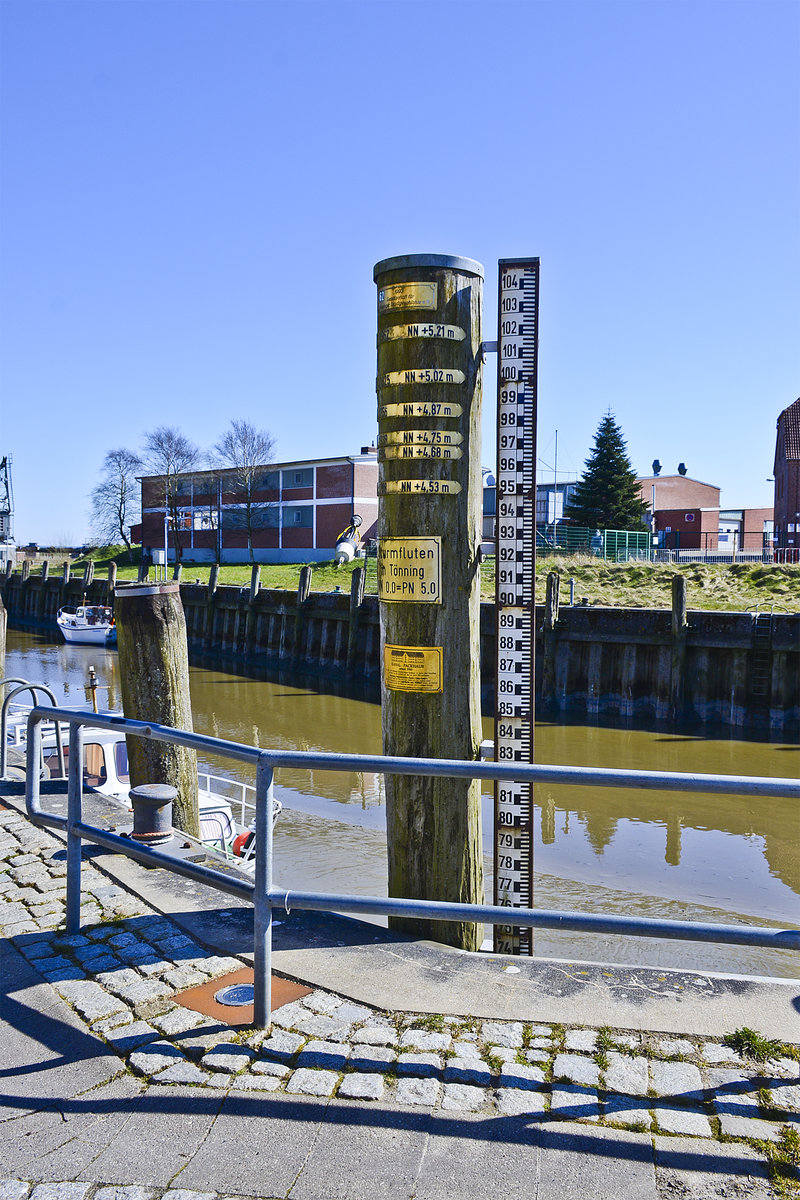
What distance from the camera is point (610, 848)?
1220 centimetres

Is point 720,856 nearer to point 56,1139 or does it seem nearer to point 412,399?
point 412,399

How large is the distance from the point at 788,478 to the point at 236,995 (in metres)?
51.6

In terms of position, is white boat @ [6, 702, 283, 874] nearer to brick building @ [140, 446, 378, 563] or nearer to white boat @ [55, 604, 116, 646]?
white boat @ [55, 604, 116, 646]

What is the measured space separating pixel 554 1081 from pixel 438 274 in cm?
349

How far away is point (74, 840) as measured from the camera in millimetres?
4535

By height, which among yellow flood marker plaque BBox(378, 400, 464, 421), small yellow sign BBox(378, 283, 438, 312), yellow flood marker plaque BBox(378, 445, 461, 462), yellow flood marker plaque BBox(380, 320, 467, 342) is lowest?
yellow flood marker plaque BBox(378, 445, 461, 462)

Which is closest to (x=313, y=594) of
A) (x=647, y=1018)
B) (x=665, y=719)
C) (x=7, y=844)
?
(x=665, y=719)

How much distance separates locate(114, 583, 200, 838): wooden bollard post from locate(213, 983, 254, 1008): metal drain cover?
341 centimetres

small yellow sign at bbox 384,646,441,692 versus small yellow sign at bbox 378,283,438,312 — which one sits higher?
small yellow sign at bbox 378,283,438,312

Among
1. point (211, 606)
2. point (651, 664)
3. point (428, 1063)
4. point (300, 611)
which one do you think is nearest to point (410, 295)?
point (428, 1063)

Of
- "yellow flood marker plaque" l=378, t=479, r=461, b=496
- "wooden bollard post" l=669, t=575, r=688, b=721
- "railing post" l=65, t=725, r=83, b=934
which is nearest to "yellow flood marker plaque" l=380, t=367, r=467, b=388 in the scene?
"yellow flood marker plaque" l=378, t=479, r=461, b=496

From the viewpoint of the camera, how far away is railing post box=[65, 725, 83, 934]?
14.8 feet

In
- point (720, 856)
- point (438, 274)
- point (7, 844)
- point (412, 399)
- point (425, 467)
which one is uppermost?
point (438, 274)

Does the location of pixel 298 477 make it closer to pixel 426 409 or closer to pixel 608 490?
pixel 608 490
